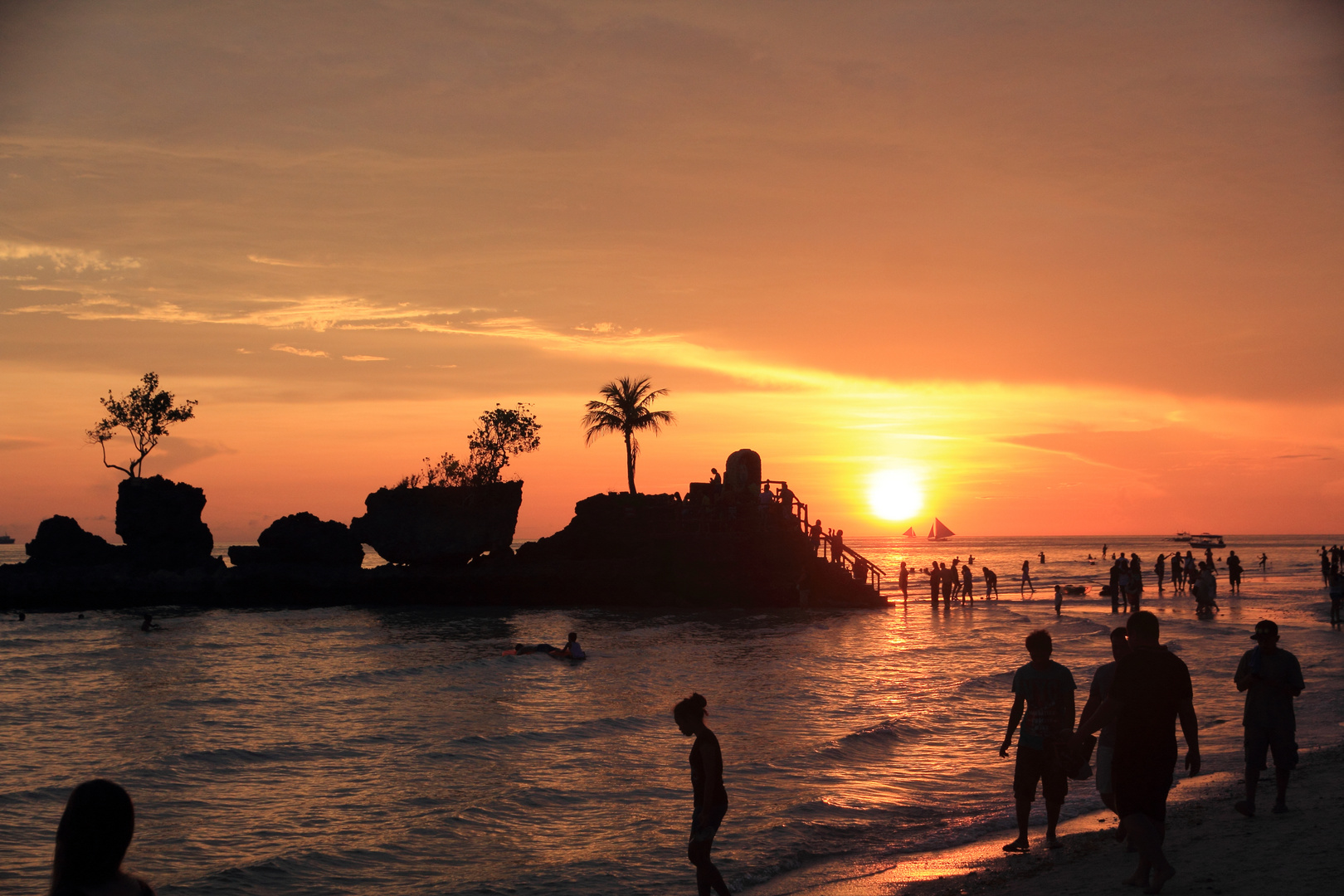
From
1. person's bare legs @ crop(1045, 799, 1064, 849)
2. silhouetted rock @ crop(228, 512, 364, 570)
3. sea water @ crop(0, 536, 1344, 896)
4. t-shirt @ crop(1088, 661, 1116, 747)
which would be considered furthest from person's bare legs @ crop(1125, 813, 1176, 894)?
silhouetted rock @ crop(228, 512, 364, 570)

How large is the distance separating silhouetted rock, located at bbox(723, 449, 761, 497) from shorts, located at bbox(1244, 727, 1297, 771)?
131ft

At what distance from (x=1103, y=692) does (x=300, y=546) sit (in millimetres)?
52556

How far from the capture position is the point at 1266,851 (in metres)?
7.19

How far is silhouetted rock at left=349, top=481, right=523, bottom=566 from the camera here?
5344cm

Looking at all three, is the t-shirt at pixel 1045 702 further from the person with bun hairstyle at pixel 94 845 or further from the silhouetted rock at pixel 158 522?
the silhouetted rock at pixel 158 522

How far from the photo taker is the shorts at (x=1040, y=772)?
7871 mm

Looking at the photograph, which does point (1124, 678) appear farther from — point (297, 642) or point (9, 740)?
Result: point (297, 642)

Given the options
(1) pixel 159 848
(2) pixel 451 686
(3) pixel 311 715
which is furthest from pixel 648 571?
(1) pixel 159 848

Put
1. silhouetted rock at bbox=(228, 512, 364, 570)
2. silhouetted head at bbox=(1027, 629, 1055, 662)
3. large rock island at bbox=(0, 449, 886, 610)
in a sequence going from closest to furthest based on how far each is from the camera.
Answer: silhouetted head at bbox=(1027, 629, 1055, 662), large rock island at bbox=(0, 449, 886, 610), silhouetted rock at bbox=(228, 512, 364, 570)

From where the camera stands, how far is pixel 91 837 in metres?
3.05

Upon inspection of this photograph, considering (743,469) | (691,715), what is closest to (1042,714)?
(691,715)

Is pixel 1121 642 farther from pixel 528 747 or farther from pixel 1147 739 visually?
pixel 528 747

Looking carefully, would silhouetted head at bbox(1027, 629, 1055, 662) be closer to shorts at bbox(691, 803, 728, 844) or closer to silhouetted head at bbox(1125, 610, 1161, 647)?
silhouetted head at bbox(1125, 610, 1161, 647)

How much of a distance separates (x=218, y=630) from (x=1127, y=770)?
39.3 meters
